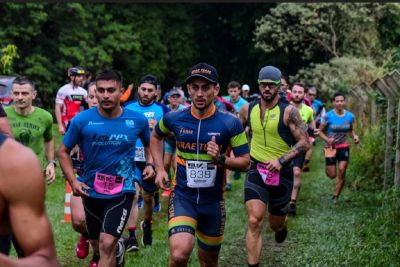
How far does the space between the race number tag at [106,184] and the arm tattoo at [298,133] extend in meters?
2.19

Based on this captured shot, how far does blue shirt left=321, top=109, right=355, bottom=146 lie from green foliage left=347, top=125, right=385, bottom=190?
64cm

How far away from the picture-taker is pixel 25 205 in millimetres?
3068

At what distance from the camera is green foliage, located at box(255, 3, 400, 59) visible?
122ft

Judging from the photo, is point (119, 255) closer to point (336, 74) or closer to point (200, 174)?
point (200, 174)

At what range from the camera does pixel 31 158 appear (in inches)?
122

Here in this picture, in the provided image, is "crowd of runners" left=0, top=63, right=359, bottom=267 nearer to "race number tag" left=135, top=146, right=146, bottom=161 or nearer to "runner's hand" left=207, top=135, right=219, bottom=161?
"runner's hand" left=207, top=135, right=219, bottom=161

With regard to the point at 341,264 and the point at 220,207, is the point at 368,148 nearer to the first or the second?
the point at 341,264

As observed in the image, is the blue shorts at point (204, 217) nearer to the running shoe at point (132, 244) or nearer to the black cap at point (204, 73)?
the black cap at point (204, 73)

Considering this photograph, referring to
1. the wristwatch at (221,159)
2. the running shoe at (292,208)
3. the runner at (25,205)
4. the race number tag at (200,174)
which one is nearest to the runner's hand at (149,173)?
the race number tag at (200,174)

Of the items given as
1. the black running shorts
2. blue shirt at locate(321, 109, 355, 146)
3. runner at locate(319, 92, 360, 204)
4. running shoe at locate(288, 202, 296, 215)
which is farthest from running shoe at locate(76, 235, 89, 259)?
blue shirt at locate(321, 109, 355, 146)

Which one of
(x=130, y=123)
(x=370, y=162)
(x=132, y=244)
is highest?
(x=130, y=123)

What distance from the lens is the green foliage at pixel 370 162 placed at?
1568 cm

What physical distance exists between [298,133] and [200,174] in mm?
2271

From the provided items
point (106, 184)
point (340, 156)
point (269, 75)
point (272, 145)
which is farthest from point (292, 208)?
point (106, 184)
